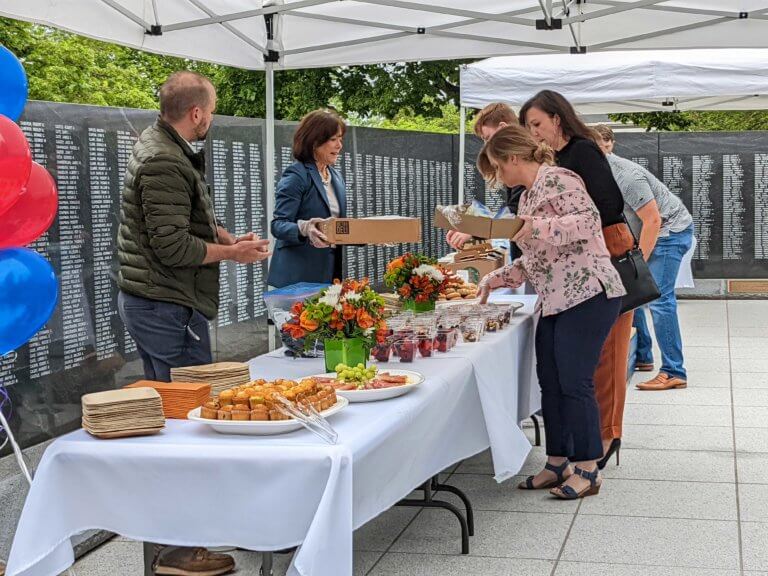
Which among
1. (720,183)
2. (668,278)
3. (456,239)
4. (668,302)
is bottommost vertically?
(668,302)

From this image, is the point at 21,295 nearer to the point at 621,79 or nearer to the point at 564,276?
the point at 564,276

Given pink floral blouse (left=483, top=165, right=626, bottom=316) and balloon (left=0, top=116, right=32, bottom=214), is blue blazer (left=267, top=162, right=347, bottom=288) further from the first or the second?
balloon (left=0, top=116, right=32, bottom=214)

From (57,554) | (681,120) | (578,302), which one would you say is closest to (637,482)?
(578,302)

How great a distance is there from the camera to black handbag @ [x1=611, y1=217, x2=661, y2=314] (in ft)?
16.8

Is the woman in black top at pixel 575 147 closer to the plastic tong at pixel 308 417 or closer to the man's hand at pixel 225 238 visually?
the man's hand at pixel 225 238

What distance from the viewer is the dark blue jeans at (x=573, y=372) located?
4.76 meters

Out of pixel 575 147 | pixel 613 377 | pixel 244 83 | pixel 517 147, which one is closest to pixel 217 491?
pixel 517 147

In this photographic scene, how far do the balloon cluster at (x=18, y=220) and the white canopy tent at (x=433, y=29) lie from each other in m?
2.42

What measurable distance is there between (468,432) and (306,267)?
1.68 meters

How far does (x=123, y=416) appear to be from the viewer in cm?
304

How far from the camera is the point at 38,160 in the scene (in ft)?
15.1

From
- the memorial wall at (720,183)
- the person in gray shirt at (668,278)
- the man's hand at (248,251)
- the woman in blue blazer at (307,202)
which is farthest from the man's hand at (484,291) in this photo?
the memorial wall at (720,183)

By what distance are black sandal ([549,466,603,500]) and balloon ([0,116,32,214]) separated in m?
2.81

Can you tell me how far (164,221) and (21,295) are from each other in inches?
26.3
